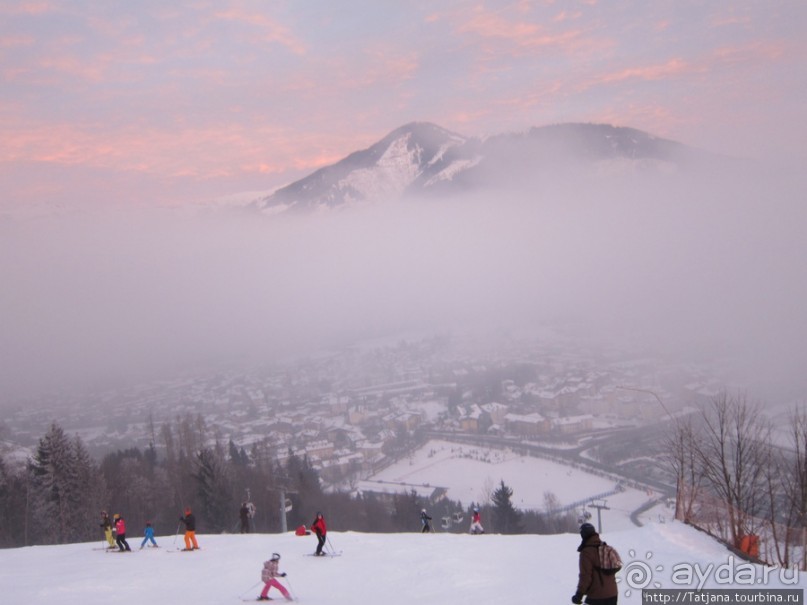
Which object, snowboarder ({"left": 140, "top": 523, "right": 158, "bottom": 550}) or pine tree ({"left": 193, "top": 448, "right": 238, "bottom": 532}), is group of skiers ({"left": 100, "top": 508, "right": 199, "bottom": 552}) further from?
pine tree ({"left": 193, "top": 448, "right": 238, "bottom": 532})

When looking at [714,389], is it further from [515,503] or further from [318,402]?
[318,402]

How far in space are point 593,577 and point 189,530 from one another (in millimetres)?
14866

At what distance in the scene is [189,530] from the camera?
797 inches

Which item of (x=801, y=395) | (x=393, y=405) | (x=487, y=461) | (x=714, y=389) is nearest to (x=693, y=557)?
(x=487, y=461)

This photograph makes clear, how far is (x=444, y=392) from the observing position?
434 ft

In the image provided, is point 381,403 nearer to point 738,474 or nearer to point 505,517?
point 505,517

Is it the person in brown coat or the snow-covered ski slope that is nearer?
the person in brown coat

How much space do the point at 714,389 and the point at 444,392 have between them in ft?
167

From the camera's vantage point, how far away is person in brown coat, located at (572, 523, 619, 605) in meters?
8.96

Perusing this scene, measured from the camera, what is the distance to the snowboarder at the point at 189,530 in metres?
20.0

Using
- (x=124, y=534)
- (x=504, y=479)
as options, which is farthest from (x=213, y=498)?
(x=504, y=479)

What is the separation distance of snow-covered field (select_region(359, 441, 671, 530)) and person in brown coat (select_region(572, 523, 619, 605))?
41.5m

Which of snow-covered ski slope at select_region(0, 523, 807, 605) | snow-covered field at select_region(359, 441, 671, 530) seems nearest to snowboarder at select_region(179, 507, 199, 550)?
snow-covered ski slope at select_region(0, 523, 807, 605)

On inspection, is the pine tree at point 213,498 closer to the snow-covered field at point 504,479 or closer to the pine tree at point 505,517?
the pine tree at point 505,517
